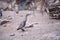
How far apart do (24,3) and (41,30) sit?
6901 millimetres

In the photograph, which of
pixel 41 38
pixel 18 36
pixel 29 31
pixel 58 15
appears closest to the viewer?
pixel 41 38

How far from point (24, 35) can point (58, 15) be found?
110 inches

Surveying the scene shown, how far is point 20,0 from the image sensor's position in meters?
12.8

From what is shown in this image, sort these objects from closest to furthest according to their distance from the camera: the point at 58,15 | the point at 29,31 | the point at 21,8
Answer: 1. the point at 29,31
2. the point at 58,15
3. the point at 21,8

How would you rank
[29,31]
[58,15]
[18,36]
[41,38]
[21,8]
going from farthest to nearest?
1. [21,8]
2. [58,15]
3. [29,31]
4. [18,36]
5. [41,38]

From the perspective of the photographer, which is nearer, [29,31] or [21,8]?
[29,31]

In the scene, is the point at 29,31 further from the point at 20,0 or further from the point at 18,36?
the point at 20,0

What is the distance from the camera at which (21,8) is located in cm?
1247

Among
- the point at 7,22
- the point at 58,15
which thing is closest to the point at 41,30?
the point at 58,15

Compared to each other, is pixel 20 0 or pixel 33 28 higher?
pixel 20 0

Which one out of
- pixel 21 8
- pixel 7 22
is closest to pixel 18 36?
pixel 7 22

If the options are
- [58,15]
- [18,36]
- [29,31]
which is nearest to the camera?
[18,36]

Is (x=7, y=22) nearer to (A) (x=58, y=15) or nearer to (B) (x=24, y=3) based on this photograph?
(A) (x=58, y=15)

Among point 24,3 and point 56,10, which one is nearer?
point 56,10
